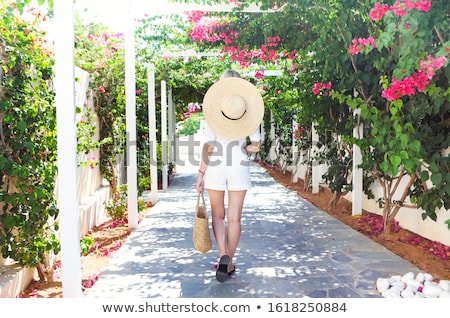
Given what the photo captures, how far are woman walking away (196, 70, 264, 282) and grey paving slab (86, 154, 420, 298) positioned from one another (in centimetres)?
30

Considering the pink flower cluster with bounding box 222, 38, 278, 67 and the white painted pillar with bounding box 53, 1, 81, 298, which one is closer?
the white painted pillar with bounding box 53, 1, 81, 298

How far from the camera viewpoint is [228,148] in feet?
11.2

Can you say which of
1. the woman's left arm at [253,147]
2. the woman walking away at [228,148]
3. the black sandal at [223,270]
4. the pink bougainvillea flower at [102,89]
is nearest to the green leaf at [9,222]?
the woman walking away at [228,148]

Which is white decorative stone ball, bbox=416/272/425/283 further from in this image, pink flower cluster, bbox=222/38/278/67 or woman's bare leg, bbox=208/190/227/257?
pink flower cluster, bbox=222/38/278/67

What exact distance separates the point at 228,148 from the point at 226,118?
24 cm

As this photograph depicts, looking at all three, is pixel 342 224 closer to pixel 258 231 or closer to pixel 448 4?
pixel 258 231

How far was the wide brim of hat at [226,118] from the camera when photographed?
11.3 ft

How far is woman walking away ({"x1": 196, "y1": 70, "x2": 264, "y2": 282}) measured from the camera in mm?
3430

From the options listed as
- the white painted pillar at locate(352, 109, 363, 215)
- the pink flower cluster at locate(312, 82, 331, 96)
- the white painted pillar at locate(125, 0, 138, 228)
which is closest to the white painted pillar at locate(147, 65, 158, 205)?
the white painted pillar at locate(125, 0, 138, 228)

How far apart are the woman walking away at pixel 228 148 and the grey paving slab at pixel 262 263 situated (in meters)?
0.30

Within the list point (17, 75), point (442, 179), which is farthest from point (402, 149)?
point (17, 75)

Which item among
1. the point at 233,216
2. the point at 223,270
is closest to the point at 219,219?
the point at 233,216

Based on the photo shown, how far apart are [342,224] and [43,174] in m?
3.69

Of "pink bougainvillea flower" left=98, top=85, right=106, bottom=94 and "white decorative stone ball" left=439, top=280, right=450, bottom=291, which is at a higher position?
"pink bougainvillea flower" left=98, top=85, right=106, bottom=94
